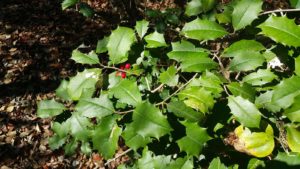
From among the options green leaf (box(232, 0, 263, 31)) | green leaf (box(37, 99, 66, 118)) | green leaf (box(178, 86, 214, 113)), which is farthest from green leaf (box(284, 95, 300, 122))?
green leaf (box(37, 99, 66, 118))

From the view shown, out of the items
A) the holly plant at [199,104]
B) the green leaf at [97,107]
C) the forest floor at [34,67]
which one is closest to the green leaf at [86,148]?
the holly plant at [199,104]

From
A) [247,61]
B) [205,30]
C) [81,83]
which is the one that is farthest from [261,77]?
[81,83]

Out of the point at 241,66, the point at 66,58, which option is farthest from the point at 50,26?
the point at 241,66

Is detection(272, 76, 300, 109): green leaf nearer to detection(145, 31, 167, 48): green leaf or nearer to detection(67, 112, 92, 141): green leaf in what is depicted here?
detection(145, 31, 167, 48): green leaf

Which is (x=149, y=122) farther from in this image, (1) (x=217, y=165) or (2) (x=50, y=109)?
(2) (x=50, y=109)

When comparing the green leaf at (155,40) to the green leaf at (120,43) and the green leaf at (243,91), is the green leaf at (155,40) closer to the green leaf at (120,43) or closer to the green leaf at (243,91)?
the green leaf at (120,43)

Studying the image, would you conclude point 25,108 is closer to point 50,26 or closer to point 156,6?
point 50,26
